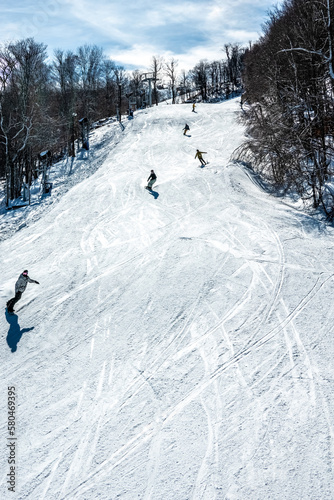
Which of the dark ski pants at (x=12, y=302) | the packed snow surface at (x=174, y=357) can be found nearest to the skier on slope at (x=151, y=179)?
the packed snow surface at (x=174, y=357)

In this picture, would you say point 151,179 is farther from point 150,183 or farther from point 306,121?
point 306,121

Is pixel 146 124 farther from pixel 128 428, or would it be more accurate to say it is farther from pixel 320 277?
pixel 128 428

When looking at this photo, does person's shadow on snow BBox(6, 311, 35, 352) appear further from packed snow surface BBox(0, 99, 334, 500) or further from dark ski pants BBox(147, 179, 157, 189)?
dark ski pants BBox(147, 179, 157, 189)

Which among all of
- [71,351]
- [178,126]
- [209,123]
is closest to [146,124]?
[178,126]

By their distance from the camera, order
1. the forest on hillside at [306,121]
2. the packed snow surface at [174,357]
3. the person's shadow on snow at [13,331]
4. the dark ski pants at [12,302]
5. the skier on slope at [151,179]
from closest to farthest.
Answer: the packed snow surface at [174,357] → the person's shadow on snow at [13,331] → the dark ski pants at [12,302] → the forest on hillside at [306,121] → the skier on slope at [151,179]

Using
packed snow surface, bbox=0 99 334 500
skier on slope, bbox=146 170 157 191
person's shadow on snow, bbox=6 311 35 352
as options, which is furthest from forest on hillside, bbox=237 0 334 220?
person's shadow on snow, bbox=6 311 35 352

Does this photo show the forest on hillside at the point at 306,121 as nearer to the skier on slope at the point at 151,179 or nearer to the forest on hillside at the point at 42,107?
the skier on slope at the point at 151,179
